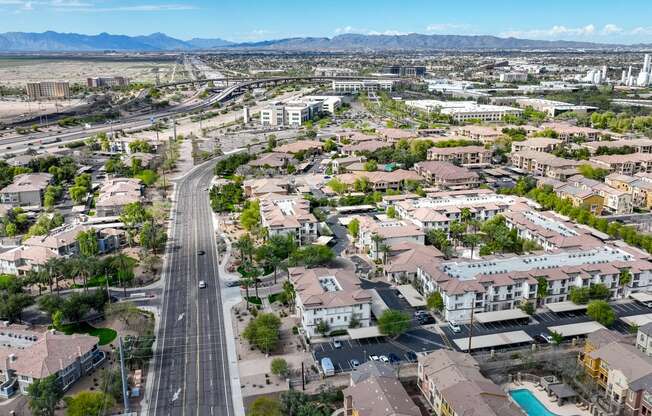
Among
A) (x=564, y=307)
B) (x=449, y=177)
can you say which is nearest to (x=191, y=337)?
(x=564, y=307)

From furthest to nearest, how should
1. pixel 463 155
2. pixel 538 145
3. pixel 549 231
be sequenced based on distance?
pixel 538 145, pixel 463 155, pixel 549 231

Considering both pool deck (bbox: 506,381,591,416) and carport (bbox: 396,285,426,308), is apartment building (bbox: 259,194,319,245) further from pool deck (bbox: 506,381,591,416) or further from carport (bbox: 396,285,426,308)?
pool deck (bbox: 506,381,591,416)

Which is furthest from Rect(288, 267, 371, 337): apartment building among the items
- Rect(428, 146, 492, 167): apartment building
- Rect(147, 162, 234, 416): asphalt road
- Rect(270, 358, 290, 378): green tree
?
Rect(428, 146, 492, 167): apartment building

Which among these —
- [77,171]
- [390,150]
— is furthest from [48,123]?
[390,150]

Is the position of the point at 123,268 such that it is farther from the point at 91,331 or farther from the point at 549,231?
the point at 549,231

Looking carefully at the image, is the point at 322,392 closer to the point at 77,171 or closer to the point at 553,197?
the point at 553,197

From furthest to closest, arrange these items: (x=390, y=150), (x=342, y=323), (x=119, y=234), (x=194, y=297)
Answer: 1. (x=390, y=150)
2. (x=119, y=234)
3. (x=194, y=297)
4. (x=342, y=323)
